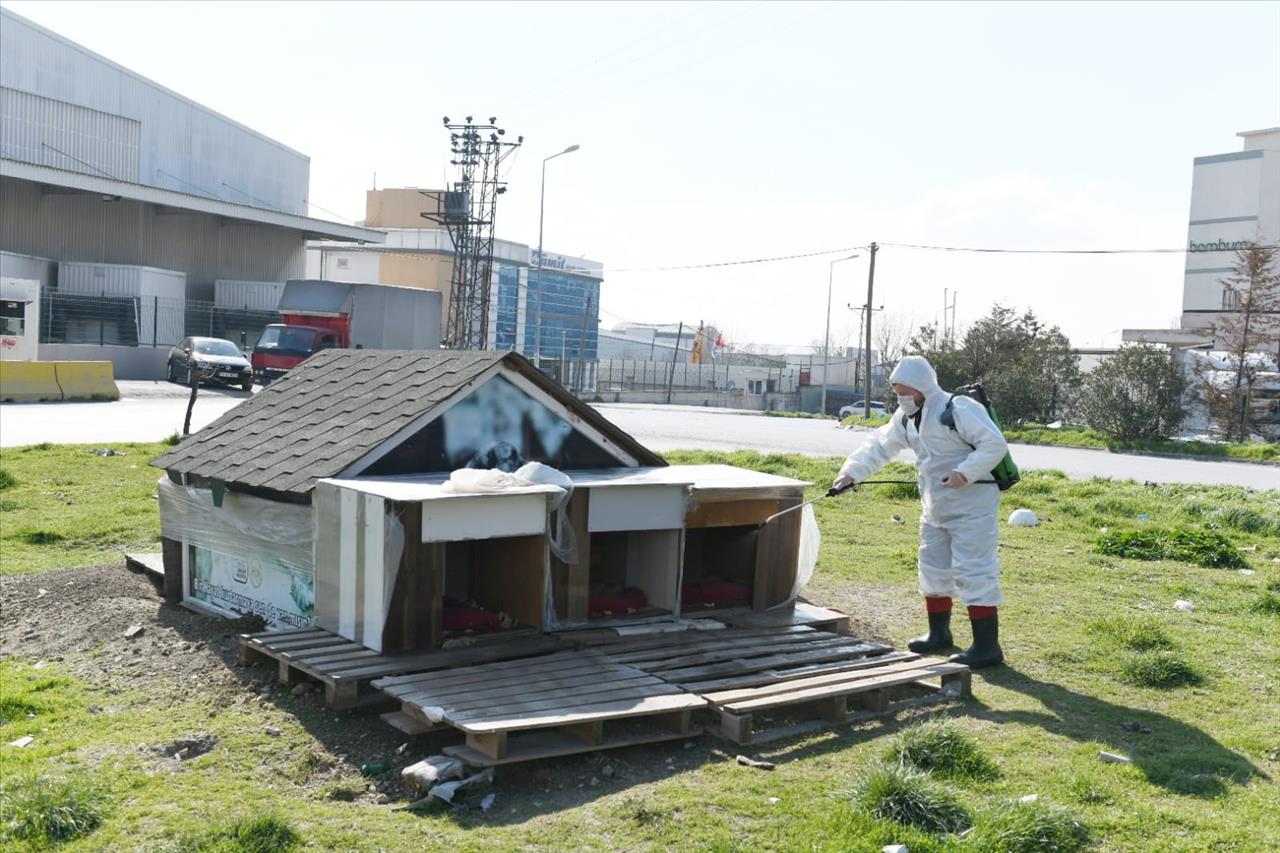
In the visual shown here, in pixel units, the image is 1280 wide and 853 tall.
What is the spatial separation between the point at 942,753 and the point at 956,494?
227 centimetres

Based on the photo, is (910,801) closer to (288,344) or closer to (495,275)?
(288,344)

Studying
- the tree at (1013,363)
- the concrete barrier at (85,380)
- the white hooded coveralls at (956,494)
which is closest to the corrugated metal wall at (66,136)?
the concrete barrier at (85,380)

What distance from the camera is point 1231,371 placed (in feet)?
99.5

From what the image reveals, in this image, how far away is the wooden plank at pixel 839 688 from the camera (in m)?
5.86

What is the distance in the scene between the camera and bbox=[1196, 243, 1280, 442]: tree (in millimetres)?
29375

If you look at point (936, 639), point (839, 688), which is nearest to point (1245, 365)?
point (936, 639)

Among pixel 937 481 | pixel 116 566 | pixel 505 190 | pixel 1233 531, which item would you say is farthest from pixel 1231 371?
pixel 116 566

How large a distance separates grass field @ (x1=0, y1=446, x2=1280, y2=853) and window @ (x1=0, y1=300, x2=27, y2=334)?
28690 mm

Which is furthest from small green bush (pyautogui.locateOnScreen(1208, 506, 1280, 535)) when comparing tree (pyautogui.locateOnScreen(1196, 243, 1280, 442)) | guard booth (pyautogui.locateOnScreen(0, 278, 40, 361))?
guard booth (pyautogui.locateOnScreen(0, 278, 40, 361))

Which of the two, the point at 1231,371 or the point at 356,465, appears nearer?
the point at 356,465

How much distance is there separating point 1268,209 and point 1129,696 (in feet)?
186

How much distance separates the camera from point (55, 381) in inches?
1080

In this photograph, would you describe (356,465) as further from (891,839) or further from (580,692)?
(891,839)

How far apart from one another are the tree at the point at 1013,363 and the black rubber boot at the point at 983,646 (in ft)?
88.7
